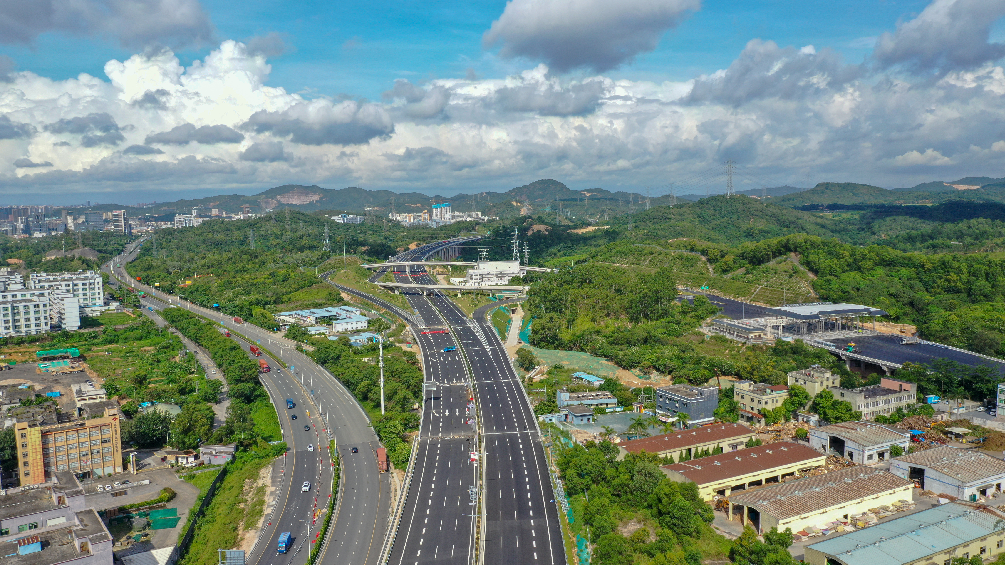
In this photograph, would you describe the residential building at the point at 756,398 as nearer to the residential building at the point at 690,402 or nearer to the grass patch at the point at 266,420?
the residential building at the point at 690,402

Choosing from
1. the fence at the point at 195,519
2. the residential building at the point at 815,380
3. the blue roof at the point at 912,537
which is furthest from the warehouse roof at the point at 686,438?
the fence at the point at 195,519

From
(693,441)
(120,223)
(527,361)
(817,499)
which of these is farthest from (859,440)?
(120,223)

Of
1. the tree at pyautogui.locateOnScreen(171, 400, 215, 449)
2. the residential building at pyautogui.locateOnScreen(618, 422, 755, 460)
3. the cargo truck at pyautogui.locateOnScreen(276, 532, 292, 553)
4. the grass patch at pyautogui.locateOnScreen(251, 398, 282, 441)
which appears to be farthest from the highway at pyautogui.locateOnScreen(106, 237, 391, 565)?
the residential building at pyautogui.locateOnScreen(618, 422, 755, 460)

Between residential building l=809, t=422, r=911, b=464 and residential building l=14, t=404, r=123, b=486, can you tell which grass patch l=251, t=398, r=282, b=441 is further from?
residential building l=809, t=422, r=911, b=464

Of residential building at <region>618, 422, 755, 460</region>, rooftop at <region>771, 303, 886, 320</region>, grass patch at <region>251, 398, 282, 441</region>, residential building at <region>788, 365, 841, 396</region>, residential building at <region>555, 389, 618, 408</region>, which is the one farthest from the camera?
rooftop at <region>771, 303, 886, 320</region>

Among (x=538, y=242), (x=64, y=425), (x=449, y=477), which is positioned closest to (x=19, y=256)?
(x=538, y=242)

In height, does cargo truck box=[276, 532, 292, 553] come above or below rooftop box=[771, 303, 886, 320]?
below
